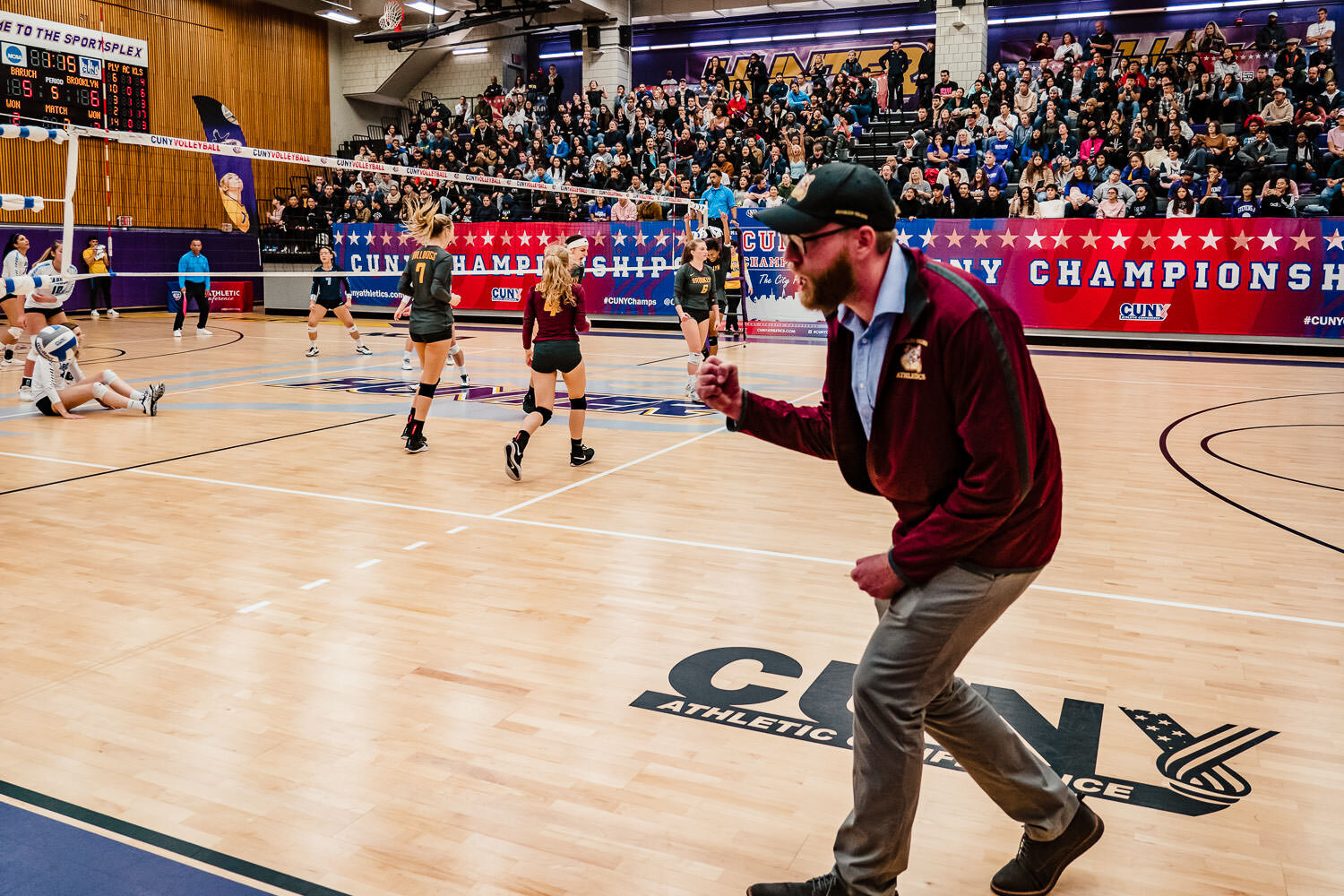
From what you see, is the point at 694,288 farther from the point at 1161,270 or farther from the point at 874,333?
the point at 1161,270

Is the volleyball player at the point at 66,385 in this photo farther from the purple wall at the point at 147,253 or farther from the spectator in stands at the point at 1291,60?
the spectator in stands at the point at 1291,60

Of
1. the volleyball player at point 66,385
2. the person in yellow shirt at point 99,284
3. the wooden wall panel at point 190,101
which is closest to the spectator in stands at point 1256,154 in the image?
the volleyball player at point 66,385

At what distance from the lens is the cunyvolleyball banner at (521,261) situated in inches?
816

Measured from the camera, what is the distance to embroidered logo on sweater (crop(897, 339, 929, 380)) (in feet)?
7.01

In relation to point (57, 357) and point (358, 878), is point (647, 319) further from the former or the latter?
point (358, 878)

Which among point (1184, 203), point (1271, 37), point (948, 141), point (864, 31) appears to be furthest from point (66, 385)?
point (864, 31)

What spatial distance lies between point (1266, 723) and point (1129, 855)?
1131mm

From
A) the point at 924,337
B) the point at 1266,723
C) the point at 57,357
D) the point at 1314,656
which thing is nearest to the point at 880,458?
the point at 924,337

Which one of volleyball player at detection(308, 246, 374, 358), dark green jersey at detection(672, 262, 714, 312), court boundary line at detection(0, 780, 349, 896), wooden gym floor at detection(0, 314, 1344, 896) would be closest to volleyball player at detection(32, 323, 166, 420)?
wooden gym floor at detection(0, 314, 1344, 896)

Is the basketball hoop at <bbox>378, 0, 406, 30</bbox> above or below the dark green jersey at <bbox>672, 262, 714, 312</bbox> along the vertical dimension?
above

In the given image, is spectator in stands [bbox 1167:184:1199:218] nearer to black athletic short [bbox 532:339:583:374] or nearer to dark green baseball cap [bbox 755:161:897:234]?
black athletic short [bbox 532:339:583:374]

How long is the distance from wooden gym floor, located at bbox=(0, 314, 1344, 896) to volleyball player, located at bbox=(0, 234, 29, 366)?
368cm

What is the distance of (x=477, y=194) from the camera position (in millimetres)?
25578

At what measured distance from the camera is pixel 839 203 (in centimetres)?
217
